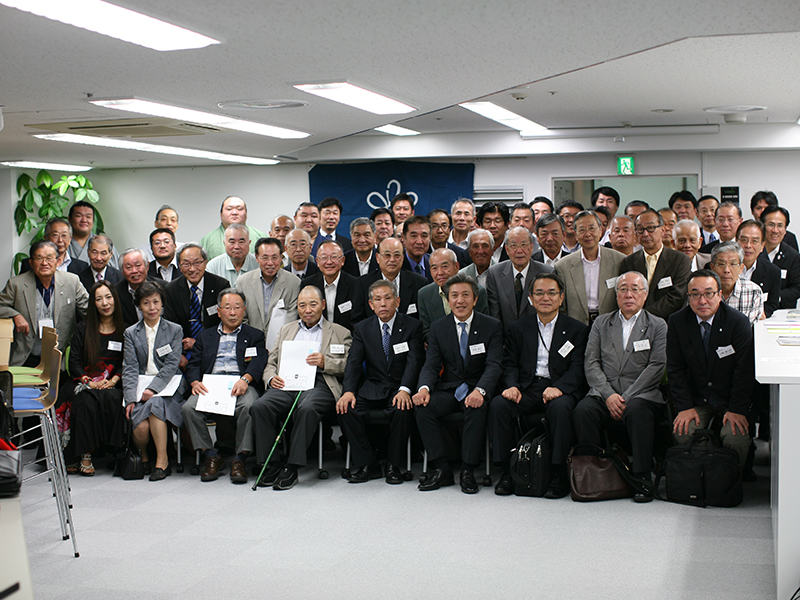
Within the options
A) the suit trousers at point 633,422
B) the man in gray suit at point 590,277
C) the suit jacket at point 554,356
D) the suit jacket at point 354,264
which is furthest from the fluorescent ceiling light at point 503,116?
the suit trousers at point 633,422

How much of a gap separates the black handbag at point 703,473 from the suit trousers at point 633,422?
15cm

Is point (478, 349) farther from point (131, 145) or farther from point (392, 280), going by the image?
point (131, 145)

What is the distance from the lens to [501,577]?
11.6 feet

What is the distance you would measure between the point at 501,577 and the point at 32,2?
3.04 meters

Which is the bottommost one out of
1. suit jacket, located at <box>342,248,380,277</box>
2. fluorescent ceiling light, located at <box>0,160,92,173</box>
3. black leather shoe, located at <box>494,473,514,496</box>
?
black leather shoe, located at <box>494,473,514,496</box>

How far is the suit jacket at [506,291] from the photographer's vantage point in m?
5.55

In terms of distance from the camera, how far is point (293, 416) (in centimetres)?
546

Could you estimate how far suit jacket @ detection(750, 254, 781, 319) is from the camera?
598cm

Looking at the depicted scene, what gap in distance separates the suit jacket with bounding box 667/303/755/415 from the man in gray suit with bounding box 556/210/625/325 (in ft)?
2.14

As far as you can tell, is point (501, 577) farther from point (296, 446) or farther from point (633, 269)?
point (633, 269)

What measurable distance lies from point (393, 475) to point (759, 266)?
332 cm

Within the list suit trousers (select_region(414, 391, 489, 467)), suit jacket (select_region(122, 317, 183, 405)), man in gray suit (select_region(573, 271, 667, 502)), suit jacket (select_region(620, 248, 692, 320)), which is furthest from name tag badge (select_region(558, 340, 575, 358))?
suit jacket (select_region(122, 317, 183, 405))

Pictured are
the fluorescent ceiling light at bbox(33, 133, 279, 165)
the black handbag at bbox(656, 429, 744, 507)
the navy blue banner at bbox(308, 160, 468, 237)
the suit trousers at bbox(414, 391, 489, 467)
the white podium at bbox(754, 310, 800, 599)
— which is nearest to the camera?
the white podium at bbox(754, 310, 800, 599)

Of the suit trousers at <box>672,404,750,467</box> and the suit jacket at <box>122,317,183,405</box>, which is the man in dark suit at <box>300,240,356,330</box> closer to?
the suit jacket at <box>122,317,183,405</box>
